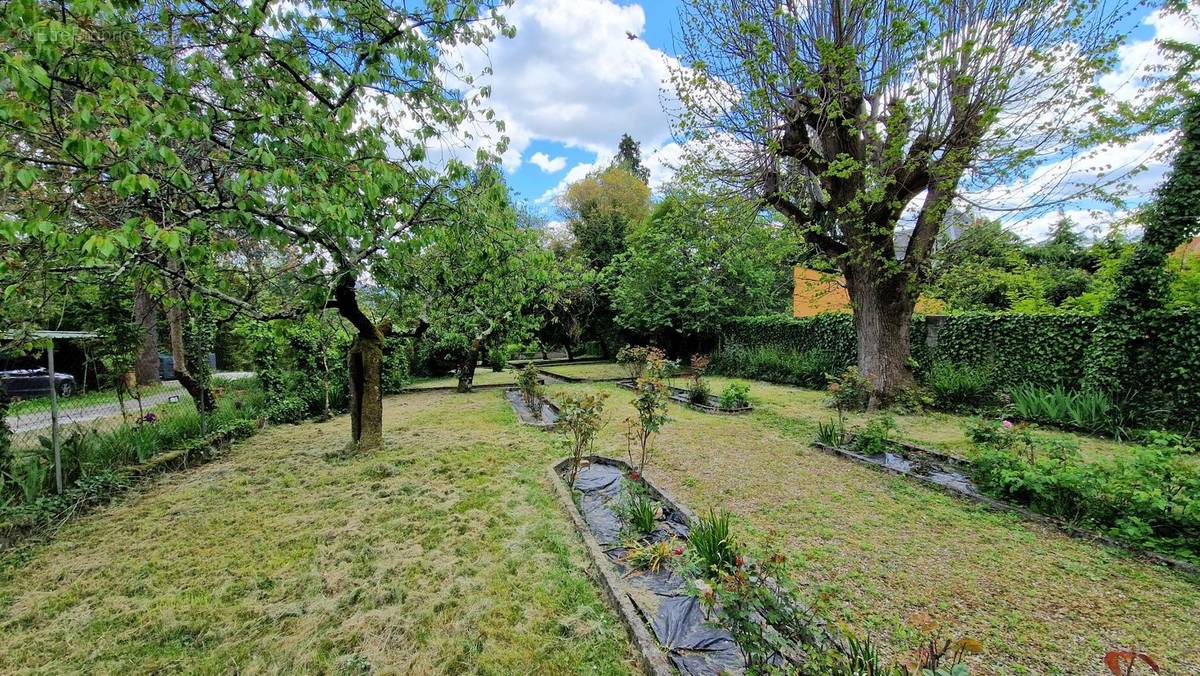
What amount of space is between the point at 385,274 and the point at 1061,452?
22.6 feet

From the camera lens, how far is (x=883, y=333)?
7.80m

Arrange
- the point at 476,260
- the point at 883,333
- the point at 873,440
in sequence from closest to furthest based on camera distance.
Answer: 1. the point at 873,440
2. the point at 476,260
3. the point at 883,333

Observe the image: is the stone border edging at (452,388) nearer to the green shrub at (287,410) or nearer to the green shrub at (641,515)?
the green shrub at (287,410)

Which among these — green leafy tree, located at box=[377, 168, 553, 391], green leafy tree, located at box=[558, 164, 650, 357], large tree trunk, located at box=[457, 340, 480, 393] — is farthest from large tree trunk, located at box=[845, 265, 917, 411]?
large tree trunk, located at box=[457, 340, 480, 393]

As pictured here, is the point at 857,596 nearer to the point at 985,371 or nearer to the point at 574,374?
the point at 985,371

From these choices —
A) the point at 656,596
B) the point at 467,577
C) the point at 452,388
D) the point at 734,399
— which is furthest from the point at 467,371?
the point at 656,596

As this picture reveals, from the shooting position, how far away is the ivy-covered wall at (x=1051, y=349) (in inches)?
217

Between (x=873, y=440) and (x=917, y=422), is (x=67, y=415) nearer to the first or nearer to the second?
(x=873, y=440)

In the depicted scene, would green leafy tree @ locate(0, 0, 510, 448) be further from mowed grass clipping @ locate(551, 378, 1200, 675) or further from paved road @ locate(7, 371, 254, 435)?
mowed grass clipping @ locate(551, 378, 1200, 675)

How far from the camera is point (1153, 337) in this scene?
577cm

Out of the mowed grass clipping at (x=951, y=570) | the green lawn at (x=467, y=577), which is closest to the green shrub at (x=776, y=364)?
the mowed grass clipping at (x=951, y=570)

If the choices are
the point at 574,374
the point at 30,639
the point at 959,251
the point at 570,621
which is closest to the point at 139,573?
the point at 30,639

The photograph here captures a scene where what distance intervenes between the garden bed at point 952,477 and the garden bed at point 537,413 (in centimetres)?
421

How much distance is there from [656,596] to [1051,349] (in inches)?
326
